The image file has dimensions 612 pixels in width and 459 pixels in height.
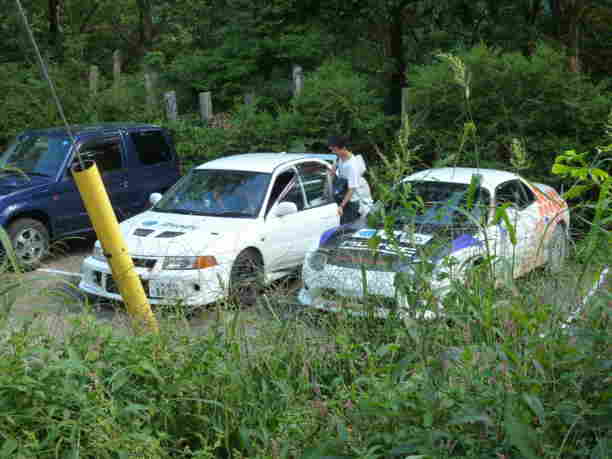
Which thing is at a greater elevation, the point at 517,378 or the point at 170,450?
the point at 517,378

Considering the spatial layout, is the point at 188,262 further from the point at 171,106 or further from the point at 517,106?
the point at 171,106

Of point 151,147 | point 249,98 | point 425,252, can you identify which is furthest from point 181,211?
point 249,98

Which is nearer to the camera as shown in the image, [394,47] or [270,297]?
[270,297]

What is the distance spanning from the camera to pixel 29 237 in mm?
9820

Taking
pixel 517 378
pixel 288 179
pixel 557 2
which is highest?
pixel 557 2

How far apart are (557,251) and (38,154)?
8.73 metres

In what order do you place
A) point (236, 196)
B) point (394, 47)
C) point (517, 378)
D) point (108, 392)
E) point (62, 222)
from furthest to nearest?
point (394, 47) < point (62, 222) < point (236, 196) < point (108, 392) < point (517, 378)

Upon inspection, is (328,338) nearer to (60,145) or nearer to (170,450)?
(170,450)

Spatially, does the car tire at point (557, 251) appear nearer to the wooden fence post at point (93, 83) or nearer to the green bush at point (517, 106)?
the green bush at point (517, 106)

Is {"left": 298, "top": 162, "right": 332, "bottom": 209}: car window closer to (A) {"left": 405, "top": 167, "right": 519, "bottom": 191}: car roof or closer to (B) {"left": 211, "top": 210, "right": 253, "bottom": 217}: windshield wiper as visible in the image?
(B) {"left": 211, "top": 210, "right": 253, "bottom": 217}: windshield wiper

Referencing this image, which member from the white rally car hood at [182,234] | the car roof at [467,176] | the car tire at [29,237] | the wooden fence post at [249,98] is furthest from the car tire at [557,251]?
the wooden fence post at [249,98]

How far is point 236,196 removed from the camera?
856cm

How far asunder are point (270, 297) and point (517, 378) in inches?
77.5

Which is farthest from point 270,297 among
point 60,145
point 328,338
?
point 60,145
